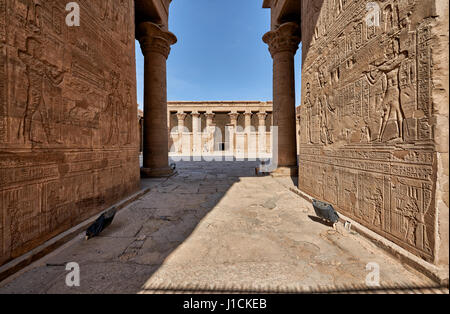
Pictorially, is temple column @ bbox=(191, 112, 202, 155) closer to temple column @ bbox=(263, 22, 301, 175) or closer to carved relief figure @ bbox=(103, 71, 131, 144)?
temple column @ bbox=(263, 22, 301, 175)

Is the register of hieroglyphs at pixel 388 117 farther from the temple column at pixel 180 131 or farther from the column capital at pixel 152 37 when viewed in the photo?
the temple column at pixel 180 131

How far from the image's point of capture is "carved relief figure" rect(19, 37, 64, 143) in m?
2.07

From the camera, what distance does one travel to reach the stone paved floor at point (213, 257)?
1621mm

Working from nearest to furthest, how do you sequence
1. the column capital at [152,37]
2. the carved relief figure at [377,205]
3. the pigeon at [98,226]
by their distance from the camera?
1. the carved relief figure at [377,205]
2. the pigeon at [98,226]
3. the column capital at [152,37]

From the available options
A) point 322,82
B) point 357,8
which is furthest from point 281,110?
point 357,8

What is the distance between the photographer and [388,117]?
2.19m

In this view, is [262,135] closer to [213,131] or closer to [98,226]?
[213,131]

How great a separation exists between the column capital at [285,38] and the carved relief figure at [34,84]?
287 inches

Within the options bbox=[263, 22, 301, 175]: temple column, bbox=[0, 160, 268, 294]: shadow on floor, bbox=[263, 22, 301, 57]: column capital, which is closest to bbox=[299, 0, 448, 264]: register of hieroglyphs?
bbox=[0, 160, 268, 294]: shadow on floor

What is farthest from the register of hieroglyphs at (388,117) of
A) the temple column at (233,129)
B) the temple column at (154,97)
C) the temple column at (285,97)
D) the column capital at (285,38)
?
the temple column at (233,129)

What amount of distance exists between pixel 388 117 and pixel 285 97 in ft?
17.8

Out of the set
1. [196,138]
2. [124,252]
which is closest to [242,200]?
[124,252]

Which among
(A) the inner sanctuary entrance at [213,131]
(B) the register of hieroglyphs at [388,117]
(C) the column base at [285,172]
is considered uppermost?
(A) the inner sanctuary entrance at [213,131]
